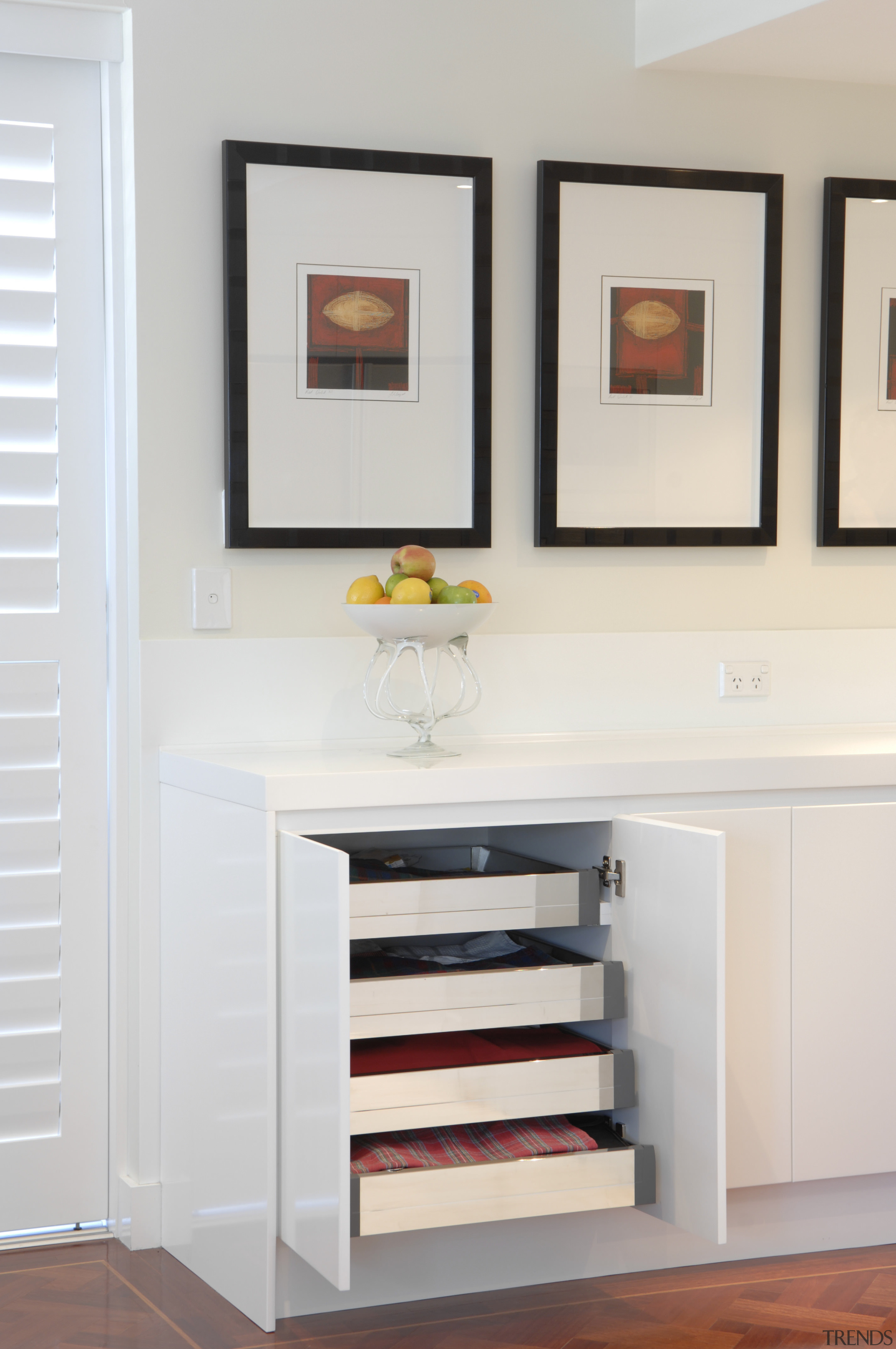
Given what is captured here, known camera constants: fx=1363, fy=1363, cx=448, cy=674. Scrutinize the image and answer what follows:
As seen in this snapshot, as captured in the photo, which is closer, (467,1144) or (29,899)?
(467,1144)

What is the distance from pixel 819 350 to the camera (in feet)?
8.93

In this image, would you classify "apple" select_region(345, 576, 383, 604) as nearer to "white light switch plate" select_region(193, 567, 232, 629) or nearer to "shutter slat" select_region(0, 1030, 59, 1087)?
"white light switch plate" select_region(193, 567, 232, 629)

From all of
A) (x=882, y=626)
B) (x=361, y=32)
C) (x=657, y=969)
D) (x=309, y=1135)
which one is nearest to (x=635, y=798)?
(x=657, y=969)

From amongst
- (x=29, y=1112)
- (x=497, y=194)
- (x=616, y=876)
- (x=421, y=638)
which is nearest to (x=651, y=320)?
(x=497, y=194)

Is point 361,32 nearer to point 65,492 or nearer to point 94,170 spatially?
point 94,170

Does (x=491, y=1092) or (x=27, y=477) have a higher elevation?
(x=27, y=477)

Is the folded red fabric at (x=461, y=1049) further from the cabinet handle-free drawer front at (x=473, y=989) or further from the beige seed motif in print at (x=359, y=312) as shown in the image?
the beige seed motif in print at (x=359, y=312)

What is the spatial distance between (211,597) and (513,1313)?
128cm

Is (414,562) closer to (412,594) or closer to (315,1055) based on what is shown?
(412,594)

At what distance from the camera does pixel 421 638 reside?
7.38 feet

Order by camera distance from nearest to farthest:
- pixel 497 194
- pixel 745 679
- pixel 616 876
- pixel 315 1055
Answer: pixel 315 1055
pixel 616 876
pixel 497 194
pixel 745 679

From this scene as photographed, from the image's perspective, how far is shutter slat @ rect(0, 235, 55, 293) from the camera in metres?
2.39

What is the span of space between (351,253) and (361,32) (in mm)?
400

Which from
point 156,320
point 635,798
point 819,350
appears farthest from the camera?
point 819,350
